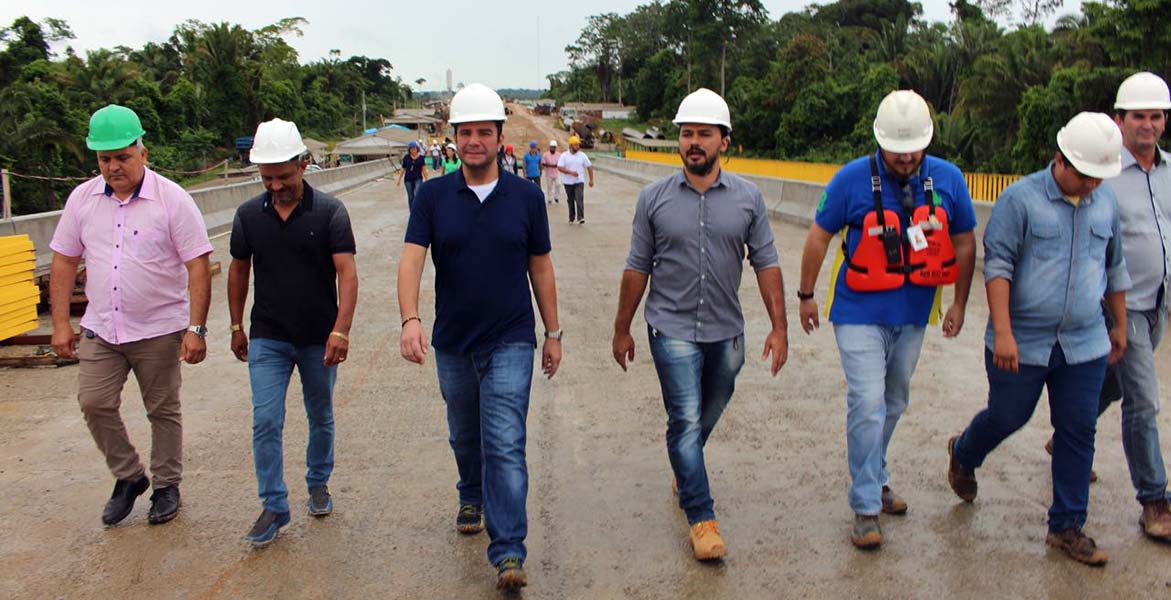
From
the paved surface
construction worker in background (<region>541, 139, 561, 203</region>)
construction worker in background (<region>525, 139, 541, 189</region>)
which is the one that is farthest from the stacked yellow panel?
construction worker in background (<region>541, 139, 561, 203</region>)

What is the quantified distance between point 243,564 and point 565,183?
15.1 m

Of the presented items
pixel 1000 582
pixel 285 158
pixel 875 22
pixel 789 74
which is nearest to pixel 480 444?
pixel 285 158

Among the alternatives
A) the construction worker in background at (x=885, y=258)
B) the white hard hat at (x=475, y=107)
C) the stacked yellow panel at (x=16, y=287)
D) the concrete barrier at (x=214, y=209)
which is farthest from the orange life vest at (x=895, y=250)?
the concrete barrier at (x=214, y=209)

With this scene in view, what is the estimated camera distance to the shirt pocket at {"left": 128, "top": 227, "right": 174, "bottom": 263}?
15.9 feet

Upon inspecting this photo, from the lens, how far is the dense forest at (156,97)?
35688 mm

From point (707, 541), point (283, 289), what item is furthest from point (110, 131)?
point (707, 541)

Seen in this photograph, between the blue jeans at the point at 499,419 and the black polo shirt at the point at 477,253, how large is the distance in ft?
0.25

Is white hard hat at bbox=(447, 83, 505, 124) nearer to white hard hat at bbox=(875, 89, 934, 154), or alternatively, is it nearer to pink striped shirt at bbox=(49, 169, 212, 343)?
pink striped shirt at bbox=(49, 169, 212, 343)

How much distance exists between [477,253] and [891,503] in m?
2.30

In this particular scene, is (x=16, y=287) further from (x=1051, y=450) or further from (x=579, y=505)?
(x=1051, y=450)

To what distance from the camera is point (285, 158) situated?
15.0ft

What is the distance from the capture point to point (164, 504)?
5.00m

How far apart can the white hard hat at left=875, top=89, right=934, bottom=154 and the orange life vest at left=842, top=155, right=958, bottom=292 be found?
0.15 metres

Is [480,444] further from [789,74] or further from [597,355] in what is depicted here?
[789,74]
